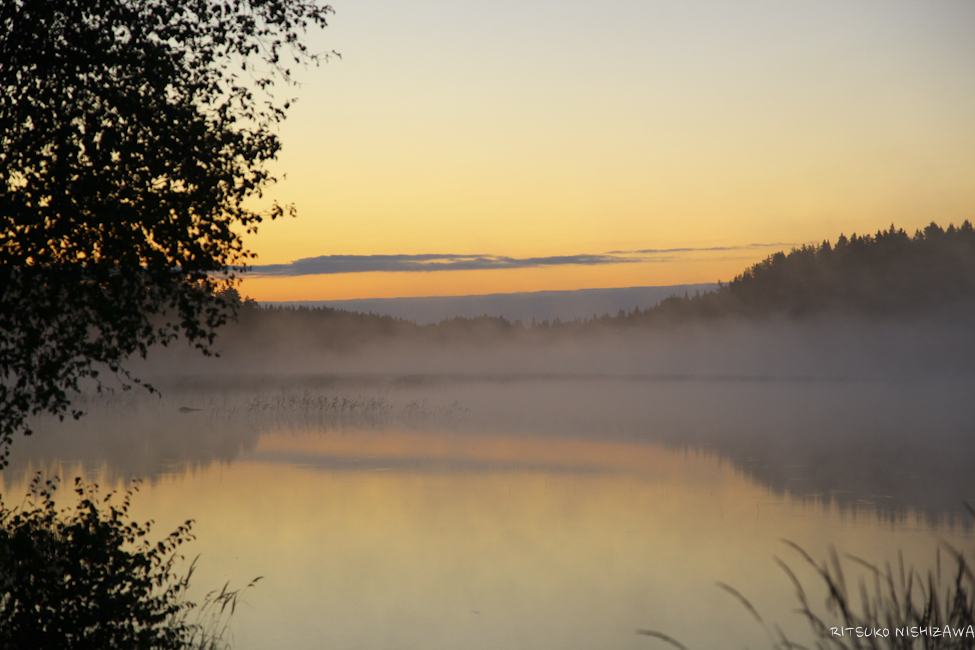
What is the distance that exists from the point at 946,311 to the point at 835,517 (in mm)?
157564

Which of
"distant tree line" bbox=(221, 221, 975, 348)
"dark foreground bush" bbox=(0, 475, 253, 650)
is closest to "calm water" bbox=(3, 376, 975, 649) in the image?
"dark foreground bush" bbox=(0, 475, 253, 650)

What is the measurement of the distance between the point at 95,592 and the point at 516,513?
10122 millimetres

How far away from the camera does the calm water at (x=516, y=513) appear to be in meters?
11.8

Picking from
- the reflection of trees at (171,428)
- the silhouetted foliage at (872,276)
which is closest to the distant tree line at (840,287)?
the silhouetted foliage at (872,276)

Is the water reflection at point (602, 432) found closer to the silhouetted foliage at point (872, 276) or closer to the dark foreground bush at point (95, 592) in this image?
the dark foreground bush at point (95, 592)

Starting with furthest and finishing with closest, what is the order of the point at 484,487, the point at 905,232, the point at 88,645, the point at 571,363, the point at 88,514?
the point at 571,363 < the point at 905,232 < the point at 484,487 < the point at 88,514 < the point at 88,645

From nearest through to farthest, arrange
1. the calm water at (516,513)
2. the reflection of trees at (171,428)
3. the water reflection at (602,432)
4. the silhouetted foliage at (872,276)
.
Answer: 1. the calm water at (516,513)
2. the water reflection at (602,432)
3. the reflection of trees at (171,428)
4. the silhouetted foliage at (872,276)

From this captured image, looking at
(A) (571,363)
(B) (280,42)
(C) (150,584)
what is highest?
(B) (280,42)

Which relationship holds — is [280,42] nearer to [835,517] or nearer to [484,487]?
[484,487]

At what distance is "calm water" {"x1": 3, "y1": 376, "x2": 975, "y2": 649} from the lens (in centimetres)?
1175

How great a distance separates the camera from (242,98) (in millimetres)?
13562

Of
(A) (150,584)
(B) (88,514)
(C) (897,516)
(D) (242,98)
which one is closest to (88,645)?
(A) (150,584)

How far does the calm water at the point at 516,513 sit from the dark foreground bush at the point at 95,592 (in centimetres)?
66

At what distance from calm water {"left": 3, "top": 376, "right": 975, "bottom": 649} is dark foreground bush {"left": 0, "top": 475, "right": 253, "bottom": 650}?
2.15 feet
